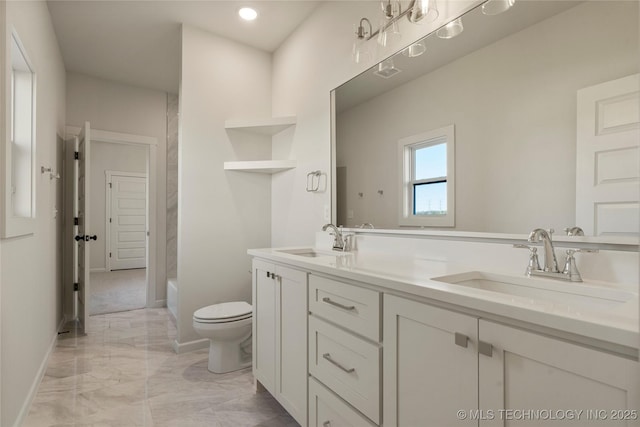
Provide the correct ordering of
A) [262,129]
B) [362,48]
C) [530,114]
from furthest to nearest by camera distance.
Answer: [262,129] < [362,48] < [530,114]

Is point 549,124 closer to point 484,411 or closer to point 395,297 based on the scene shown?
point 395,297

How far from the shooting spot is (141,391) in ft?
6.69

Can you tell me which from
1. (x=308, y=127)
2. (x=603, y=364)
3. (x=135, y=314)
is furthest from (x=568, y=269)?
(x=135, y=314)

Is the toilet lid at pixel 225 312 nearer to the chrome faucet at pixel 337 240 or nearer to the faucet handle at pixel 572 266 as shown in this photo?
the chrome faucet at pixel 337 240

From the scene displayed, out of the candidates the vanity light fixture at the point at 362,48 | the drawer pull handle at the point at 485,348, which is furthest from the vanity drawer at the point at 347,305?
the vanity light fixture at the point at 362,48

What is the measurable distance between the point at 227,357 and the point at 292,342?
37.4 inches

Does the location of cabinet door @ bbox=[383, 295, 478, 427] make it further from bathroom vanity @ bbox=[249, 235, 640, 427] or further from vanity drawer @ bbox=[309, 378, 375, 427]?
vanity drawer @ bbox=[309, 378, 375, 427]

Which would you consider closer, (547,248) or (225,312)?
(547,248)

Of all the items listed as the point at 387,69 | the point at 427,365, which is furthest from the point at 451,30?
the point at 427,365

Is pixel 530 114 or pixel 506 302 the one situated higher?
pixel 530 114

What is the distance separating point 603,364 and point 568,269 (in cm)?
48

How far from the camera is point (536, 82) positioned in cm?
120

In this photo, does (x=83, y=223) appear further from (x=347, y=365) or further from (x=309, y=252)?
(x=347, y=365)

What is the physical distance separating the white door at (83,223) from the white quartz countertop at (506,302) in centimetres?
278
